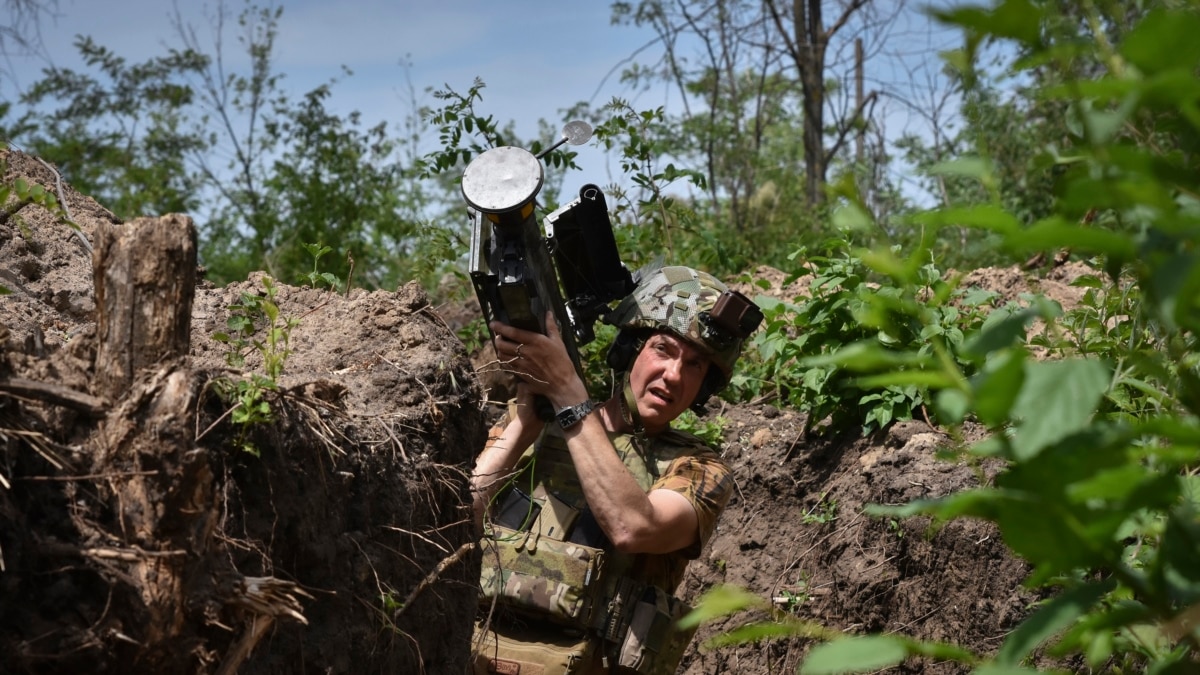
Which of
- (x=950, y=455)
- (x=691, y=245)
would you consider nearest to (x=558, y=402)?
(x=950, y=455)

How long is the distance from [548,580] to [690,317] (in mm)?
992

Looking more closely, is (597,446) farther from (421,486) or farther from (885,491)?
(885,491)

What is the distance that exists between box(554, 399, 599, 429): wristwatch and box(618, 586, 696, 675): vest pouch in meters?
0.70

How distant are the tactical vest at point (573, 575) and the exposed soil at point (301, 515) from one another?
2.15ft

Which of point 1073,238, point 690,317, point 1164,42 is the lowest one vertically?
point 690,317

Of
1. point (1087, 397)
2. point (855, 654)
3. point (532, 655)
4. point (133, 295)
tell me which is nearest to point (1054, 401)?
point (1087, 397)

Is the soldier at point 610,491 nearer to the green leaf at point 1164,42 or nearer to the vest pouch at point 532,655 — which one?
the vest pouch at point 532,655

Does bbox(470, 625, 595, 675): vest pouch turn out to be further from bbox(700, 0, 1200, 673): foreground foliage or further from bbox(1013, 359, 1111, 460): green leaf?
bbox(1013, 359, 1111, 460): green leaf

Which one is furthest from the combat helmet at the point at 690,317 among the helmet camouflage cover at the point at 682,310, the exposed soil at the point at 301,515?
the exposed soil at the point at 301,515

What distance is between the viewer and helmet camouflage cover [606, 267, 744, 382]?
4.09 metres

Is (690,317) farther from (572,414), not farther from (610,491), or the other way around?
(610,491)

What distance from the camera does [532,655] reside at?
3.84 metres

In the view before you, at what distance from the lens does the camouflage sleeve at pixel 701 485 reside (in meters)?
Answer: 3.94

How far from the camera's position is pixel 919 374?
1.27m
